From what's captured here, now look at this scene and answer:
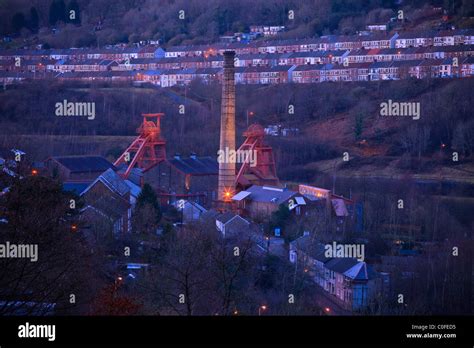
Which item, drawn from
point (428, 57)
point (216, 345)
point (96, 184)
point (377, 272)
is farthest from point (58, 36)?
point (216, 345)

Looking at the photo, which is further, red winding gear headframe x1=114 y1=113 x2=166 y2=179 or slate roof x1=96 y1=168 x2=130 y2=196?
red winding gear headframe x1=114 y1=113 x2=166 y2=179

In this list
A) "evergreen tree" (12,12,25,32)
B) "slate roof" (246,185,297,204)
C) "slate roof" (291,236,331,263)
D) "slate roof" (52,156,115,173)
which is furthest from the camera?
"evergreen tree" (12,12,25,32)

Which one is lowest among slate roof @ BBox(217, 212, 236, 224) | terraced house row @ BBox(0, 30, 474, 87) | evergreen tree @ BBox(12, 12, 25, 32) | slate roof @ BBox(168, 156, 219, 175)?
slate roof @ BBox(217, 212, 236, 224)

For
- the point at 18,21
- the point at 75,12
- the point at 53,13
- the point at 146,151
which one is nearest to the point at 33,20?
the point at 53,13

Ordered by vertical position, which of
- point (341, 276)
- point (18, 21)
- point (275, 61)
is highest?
point (18, 21)

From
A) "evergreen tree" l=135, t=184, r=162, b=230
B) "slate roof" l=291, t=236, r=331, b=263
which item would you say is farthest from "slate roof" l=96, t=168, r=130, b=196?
"slate roof" l=291, t=236, r=331, b=263

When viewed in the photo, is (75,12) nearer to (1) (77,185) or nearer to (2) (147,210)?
(1) (77,185)

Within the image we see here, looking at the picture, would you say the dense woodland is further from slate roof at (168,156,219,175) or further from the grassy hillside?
slate roof at (168,156,219,175)
